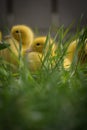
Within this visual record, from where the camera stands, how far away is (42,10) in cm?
288

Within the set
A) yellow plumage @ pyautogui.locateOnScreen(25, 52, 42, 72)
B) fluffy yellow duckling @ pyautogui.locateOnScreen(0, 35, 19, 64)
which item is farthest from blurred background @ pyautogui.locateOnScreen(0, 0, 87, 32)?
yellow plumage @ pyautogui.locateOnScreen(25, 52, 42, 72)

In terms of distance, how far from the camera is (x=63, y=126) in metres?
0.32

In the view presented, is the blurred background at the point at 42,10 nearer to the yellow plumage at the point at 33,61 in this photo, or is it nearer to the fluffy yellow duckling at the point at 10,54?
the fluffy yellow duckling at the point at 10,54

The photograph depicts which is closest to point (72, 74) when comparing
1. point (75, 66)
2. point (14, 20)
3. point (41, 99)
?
point (75, 66)

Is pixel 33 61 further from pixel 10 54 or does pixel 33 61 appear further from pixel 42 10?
pixel 42 10

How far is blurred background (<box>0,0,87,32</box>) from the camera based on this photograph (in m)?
2.82

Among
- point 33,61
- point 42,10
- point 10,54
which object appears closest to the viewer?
point 10,54

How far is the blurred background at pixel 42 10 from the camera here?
9.25 feet

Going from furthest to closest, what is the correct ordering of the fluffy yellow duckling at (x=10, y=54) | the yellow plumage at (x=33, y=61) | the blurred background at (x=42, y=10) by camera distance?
the blurred background at (x=42, y=10) → the yellow plumage at (x=33, y=61) → the fluffy yellow duckling at (x=10, y=54)

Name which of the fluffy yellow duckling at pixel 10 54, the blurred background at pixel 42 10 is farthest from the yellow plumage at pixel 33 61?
the blurred background at pixel 42 10

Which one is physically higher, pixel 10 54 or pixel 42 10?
pixel 10 54

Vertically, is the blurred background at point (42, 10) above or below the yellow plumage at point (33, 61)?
below

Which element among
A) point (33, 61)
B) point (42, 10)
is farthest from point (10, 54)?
point (42, 10)

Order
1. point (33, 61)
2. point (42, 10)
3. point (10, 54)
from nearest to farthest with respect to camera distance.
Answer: point (10, 54)
point (33, 61)
point (42, 10)
